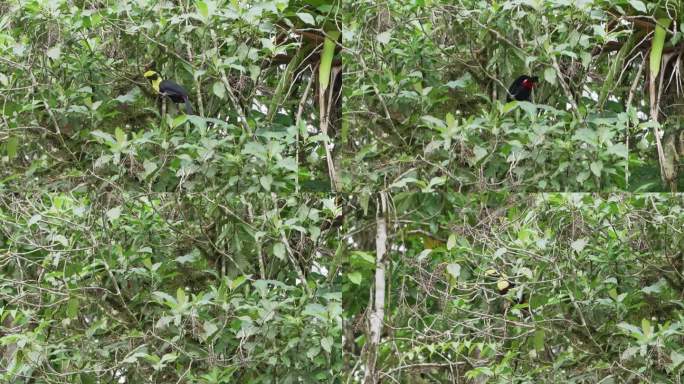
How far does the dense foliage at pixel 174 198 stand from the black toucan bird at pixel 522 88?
745mm

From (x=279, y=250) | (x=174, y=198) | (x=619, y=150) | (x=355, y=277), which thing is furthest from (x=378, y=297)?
(x=619, y=150)

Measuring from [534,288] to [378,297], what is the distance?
61 cm

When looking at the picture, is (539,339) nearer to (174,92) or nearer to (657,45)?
(657,45)

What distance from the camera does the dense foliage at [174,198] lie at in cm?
415

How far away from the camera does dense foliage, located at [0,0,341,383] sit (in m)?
4.15

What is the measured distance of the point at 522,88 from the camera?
168 inches

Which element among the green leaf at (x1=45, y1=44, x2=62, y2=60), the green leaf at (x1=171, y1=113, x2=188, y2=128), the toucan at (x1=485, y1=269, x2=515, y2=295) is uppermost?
the green leaf at (x1=45, y1=44, x2=62, y2=60)

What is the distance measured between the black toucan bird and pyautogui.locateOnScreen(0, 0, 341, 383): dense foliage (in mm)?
745

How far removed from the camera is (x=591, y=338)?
403cm

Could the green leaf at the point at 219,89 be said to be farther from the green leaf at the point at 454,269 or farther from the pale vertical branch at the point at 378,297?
the green leaf at the point at 454,269

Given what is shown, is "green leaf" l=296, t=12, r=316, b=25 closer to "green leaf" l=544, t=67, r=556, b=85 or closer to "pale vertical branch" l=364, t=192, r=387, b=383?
"pale vertical branch" l=364, t=192, r=387, b=383

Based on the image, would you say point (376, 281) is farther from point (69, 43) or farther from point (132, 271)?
point (69, 43)

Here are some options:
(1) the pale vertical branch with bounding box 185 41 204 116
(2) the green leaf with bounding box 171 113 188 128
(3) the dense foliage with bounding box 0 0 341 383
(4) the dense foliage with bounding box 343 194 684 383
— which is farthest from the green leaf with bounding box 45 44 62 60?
(4) the dense foliage with bounding box 343 194 684 383

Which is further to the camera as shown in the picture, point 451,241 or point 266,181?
point 266,181
